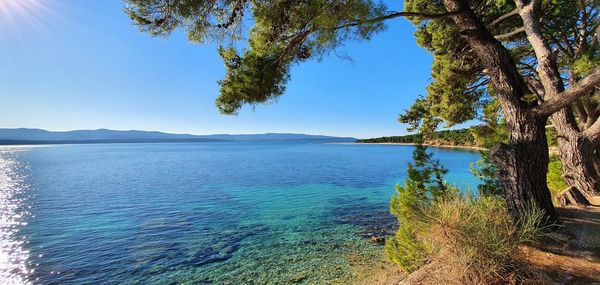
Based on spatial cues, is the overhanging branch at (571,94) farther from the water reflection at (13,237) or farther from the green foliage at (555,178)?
the water reflection at (13,237)

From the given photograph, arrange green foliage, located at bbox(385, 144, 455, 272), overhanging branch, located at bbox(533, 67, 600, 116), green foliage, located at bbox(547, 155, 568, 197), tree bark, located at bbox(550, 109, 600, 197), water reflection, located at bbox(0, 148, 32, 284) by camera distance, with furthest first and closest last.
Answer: green foliage, located at bbox(547, 155, 568, 197) → water reflection, located at bbox(0, 148, 32, 284) → tree bark, located at bbox(550, 109, 600, 197) → green foliage, located at bbox(385, 144, 455, 272) → overhanging branch, located at bbox(533, 67, 600, 116)

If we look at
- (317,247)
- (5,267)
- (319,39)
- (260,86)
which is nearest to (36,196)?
(5,267)

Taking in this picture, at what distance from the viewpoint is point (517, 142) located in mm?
5316

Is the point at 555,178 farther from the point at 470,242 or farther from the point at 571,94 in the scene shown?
the point at 470,242

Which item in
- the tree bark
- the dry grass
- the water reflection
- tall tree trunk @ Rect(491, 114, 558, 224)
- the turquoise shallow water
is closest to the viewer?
the dry grass

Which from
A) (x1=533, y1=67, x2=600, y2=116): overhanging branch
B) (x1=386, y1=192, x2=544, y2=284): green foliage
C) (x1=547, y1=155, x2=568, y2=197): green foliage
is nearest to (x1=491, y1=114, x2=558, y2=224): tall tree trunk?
(x1=533, y1=67, x2=600, y2=116): overhanging branch

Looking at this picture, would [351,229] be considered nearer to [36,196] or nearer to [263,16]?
[263,16]

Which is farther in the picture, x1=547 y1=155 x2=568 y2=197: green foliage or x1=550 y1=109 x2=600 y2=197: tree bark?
x1=547 y1=155 x2=568 y2=197: green foliage

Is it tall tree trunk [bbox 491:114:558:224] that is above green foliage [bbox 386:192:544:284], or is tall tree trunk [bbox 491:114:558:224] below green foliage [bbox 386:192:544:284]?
above

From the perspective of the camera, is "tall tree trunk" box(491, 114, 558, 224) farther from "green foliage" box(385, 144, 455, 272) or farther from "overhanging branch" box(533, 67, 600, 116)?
"green foliage" box(385, 144, 455, 272)

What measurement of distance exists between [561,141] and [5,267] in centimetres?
1898

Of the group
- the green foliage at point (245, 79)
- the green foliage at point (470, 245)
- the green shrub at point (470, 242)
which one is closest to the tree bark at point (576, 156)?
the green shrub at point (470, 242)

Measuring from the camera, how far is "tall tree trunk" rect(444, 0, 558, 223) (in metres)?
5.22

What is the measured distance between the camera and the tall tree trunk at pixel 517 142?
5.22 m
